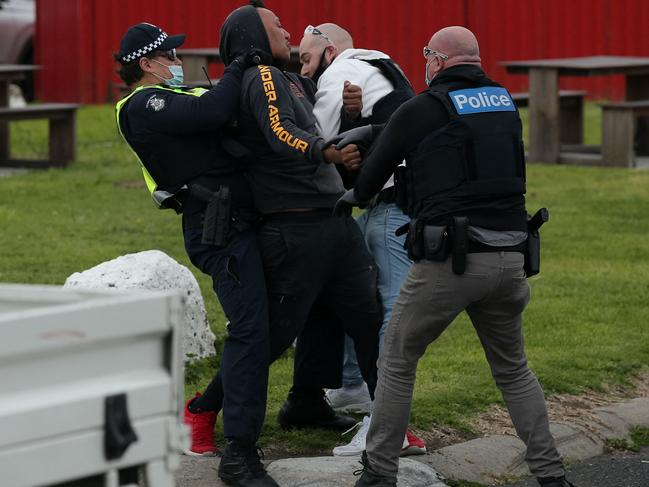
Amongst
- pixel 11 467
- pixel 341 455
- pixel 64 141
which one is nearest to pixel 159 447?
pixel 11 467

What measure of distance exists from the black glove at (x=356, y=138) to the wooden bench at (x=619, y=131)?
9702 millimetres

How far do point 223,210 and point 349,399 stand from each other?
1514 mm

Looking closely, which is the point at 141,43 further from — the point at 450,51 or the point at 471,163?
the point at 471,163

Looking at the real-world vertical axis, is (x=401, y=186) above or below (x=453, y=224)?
above

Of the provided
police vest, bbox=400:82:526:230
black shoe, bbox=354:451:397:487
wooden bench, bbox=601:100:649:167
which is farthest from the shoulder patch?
wooden bench, bbox=601:100:649:167

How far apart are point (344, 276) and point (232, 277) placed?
506mm

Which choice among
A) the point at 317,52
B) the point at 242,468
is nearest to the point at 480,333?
the point at 242,468

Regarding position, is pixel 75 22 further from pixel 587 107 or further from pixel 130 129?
pixel 130 129

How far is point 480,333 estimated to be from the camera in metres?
5.44

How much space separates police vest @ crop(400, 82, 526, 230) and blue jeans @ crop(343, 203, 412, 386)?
0.88 m

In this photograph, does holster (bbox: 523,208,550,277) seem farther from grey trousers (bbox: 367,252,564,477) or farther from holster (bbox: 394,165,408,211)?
holster (bbox: 394,165,408,211)

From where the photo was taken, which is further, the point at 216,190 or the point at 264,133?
the point at 216,190

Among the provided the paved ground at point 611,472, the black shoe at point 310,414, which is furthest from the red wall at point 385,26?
the paved ground at point 611,472

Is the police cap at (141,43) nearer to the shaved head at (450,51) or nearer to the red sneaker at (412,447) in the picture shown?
the shaved head at (450,51)
